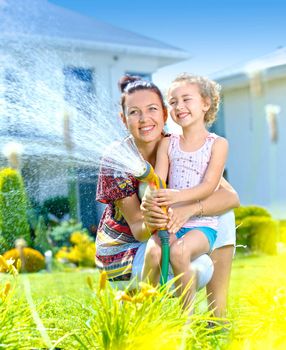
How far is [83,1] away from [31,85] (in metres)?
12.7

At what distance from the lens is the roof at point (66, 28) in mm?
14188

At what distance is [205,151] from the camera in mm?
3541

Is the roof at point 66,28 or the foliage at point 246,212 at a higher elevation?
the roof at point 66,28

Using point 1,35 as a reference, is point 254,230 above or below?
below

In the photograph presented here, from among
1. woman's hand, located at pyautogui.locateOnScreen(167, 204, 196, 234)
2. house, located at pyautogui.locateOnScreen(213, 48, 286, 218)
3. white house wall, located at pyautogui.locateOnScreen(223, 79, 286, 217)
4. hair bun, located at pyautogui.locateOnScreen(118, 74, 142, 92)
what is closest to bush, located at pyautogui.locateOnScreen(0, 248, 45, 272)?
house, located at pyautogui.locateOnScreen(213, 48, 286, 218)

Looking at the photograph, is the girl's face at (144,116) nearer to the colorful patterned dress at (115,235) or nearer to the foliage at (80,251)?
the colorful patterned dress at (115,235)

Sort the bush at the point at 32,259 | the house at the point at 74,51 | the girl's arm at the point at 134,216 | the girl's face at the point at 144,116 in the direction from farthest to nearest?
the house at the point at 74,51 → the bush at the point at 32,259 → the girl's face at the point at 144,116 → the girl's arm at the point at 134,216

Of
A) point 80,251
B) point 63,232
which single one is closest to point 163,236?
point 80,251

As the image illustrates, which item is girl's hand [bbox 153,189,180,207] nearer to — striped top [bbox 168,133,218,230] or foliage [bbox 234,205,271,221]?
striped top [bbox 168,133,218,230]

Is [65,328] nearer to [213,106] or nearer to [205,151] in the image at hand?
[205,151]

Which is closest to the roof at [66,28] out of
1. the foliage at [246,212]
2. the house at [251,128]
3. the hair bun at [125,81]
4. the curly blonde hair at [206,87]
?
the house at [251,128]

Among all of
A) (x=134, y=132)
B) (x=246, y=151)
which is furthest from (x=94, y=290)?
(x=246, y=151)

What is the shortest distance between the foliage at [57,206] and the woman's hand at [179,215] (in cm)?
911

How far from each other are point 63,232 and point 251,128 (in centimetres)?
612
